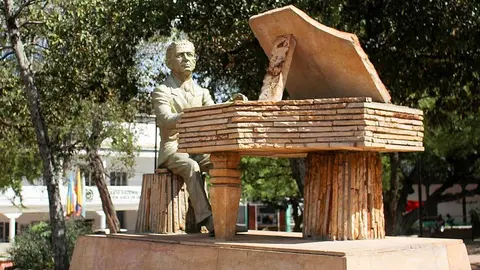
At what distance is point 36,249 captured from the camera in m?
15.5

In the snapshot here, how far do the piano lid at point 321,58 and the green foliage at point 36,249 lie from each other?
10.0 meters

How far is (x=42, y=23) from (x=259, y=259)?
27.8 feet

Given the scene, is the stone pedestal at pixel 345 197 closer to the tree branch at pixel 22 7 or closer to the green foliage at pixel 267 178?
the tree branch at pixel 22 7

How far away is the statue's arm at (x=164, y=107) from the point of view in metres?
6.79

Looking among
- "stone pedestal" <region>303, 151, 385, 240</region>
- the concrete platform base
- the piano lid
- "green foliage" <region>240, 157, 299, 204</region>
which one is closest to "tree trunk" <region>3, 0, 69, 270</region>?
the concrete platform base

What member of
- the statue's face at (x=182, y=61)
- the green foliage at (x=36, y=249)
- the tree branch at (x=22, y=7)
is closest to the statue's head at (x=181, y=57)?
the statue's face at (x=182, y=61)

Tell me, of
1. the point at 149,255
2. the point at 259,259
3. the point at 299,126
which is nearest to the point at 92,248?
the point at 149,255

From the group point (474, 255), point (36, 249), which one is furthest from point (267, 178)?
point (36, 249)

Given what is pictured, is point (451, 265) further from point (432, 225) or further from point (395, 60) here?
point (432, 225)

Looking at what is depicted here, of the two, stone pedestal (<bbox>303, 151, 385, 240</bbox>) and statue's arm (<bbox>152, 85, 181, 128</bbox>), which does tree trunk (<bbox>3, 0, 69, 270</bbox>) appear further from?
stone pedestal (<bbox>303, 151, 385, 240</bbox>)

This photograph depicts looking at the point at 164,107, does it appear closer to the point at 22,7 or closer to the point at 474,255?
the point at 22,7

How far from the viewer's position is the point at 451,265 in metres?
5.71

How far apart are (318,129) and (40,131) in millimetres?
7512

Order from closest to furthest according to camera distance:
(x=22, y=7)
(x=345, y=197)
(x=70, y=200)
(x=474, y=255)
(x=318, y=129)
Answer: (x=318, y=129)
(x=345, y=197)
(x=22, y=7)
(x=474, y=255)
(x=70, y=200)
